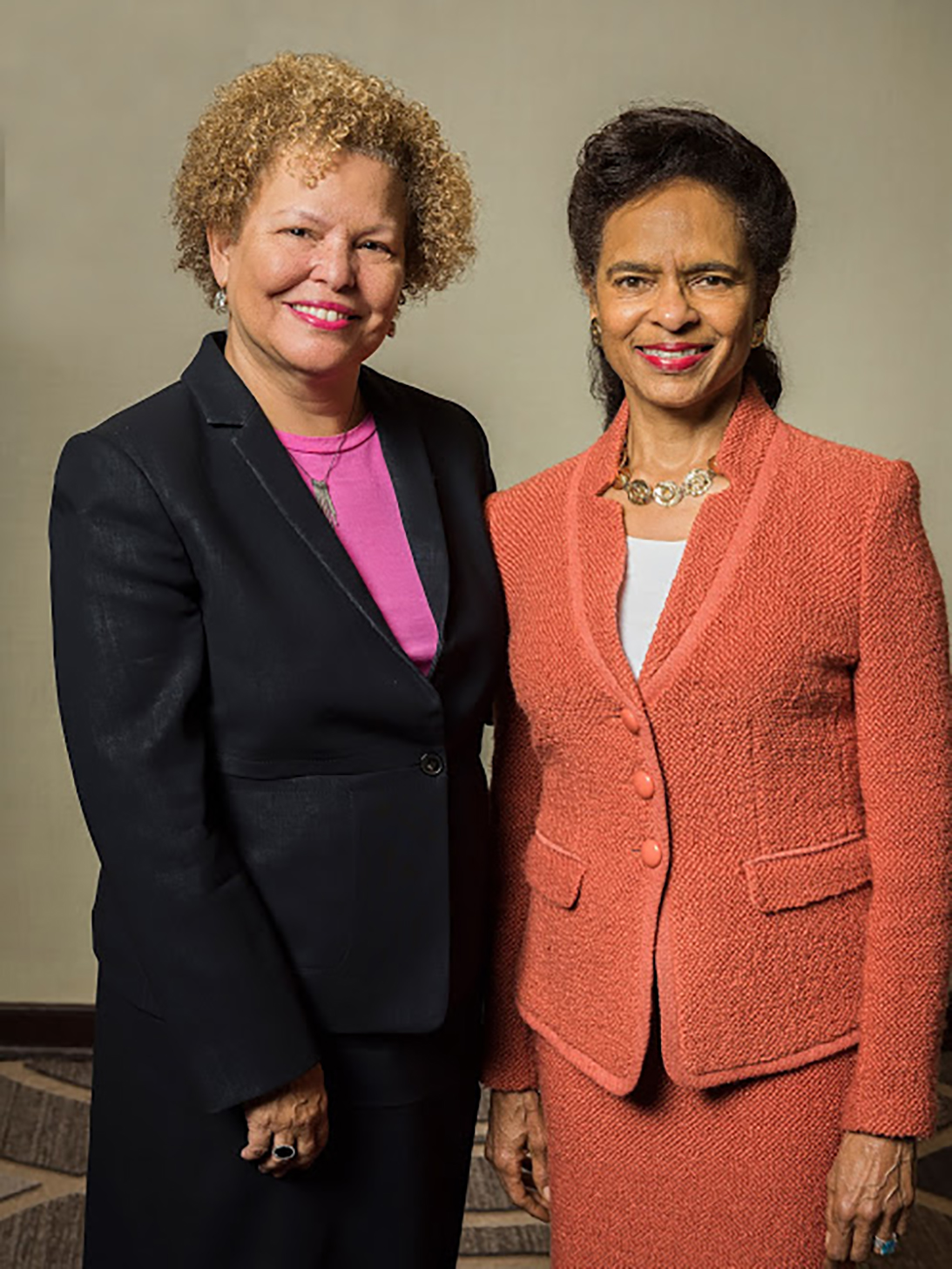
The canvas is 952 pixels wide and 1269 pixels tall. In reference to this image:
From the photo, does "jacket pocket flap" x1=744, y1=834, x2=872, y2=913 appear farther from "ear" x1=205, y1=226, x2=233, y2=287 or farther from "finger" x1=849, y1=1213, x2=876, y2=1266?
"ear" x1=205, y1=226, x2=233, y2=287

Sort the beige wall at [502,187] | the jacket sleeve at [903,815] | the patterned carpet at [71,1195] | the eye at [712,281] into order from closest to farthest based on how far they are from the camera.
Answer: the jacket sleeve at [903,815]
the eye at [712,281]
the patterned carpet at [71,1195]
the beige wall at [502,187]

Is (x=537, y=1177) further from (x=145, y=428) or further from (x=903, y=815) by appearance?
(x=145, y=428)

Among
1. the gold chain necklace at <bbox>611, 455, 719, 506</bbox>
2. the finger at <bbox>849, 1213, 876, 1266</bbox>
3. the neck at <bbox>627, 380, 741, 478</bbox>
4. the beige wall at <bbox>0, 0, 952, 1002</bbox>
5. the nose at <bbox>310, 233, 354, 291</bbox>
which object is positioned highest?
the beige wall at <bbox>0, 0, 952, 1002</bbox>

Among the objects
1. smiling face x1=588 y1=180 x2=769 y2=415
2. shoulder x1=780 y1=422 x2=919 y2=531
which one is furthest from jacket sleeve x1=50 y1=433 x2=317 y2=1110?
shoulder x1=780 y1=422 x2=919 y2=531

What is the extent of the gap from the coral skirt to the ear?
102 centimetres

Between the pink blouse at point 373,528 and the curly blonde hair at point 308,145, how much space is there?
264mm

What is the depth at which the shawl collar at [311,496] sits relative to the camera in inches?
67.1

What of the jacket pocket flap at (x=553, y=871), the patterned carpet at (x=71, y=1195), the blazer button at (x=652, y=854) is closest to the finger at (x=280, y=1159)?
the jacket pocket flap at (x=553, y=871)

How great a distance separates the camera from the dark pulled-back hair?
169 cm

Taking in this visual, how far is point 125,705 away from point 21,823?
217cm

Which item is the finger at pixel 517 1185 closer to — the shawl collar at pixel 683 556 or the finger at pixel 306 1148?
the finger at pixel 306 1148

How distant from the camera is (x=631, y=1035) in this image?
1.65 meters

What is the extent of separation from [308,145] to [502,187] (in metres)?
1.75

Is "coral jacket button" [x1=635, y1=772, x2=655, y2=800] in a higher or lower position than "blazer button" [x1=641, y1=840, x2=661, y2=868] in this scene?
higher
